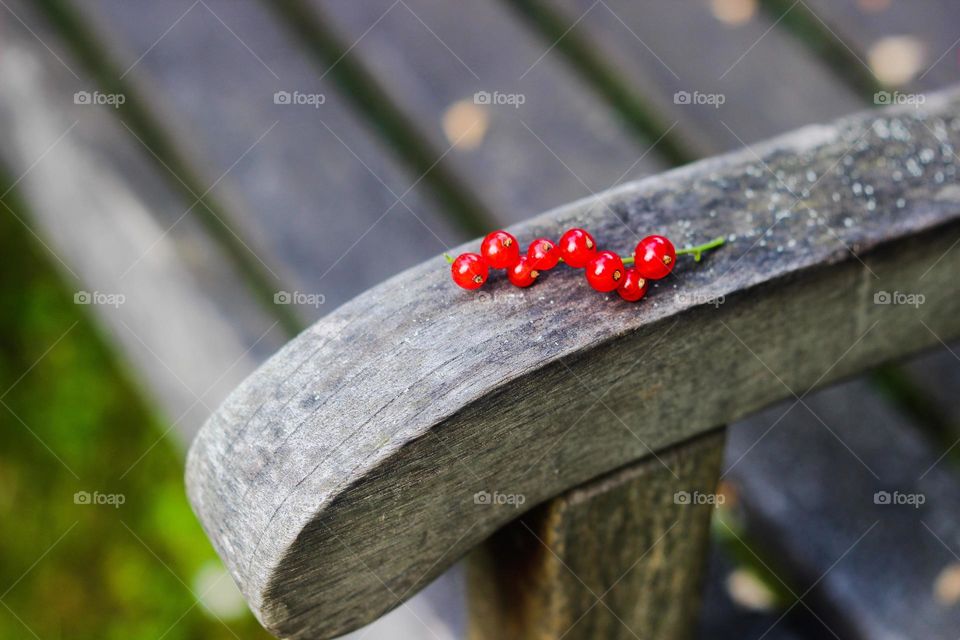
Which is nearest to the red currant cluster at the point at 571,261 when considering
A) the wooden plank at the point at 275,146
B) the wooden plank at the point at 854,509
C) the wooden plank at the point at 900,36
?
the wooden plank at the point at 854,509

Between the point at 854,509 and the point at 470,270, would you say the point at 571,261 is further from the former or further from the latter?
the point at 854,509

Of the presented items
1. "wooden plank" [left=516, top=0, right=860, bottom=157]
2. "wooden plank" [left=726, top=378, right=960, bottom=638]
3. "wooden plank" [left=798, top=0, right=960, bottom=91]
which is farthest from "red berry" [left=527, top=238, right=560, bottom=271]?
"wooden plank" [left=798, top=0, right=960, bottom=91]

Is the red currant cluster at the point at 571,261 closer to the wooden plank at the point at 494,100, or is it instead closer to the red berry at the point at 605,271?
the red berry at the point at 605,271

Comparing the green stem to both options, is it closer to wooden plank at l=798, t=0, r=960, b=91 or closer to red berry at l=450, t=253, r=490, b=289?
red berry at l=450, t=253, r=490, b=289

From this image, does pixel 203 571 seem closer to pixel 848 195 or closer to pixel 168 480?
pixel 168 480

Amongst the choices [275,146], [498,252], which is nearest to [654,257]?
[498,252]

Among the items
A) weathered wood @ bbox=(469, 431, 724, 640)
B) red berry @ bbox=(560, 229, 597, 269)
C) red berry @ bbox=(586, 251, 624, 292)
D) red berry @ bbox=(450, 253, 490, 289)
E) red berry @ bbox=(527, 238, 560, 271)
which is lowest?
weathered wood @ bbox=(469, 431, 724, 640)

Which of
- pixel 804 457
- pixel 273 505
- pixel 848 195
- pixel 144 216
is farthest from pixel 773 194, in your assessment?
pixel 144 216

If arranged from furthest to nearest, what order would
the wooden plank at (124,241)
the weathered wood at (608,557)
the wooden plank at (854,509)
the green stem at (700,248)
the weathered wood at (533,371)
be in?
the wooden plank at (124,241), the wooden plank at (854,509), the weathered wood at (608,557), the green stem at (700,248), the weathered wood at (533,371)
